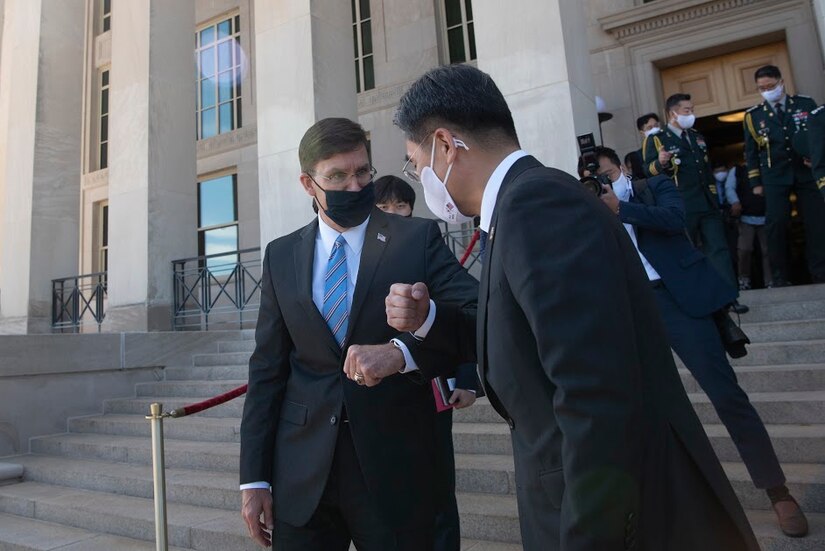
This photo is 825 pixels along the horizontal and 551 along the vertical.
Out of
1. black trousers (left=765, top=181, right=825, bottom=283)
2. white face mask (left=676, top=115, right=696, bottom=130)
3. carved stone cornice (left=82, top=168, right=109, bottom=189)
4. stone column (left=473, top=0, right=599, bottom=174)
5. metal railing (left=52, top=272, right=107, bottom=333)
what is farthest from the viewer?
carved stone cornice (left=82, top=168, right=109, bottom=189)

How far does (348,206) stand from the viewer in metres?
2.53

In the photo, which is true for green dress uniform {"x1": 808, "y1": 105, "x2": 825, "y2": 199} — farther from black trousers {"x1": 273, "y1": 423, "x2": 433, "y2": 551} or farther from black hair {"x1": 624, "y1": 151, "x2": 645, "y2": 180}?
black trousers {"x1": 273, "y1": 423, "x2": 433, "y2": 551}

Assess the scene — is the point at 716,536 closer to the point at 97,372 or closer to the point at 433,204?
the point at 433,204

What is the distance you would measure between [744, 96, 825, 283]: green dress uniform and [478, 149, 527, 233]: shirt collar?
6.23 metres

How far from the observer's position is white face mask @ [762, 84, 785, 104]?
6480 mm

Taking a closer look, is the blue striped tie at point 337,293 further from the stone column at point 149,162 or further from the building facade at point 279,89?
the stone column at point 149,162

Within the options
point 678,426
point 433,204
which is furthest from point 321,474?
point 678,426

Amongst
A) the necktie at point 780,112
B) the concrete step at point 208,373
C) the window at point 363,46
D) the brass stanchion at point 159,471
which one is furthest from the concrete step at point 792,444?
the window at point 363,46

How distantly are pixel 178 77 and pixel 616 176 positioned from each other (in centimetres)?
961

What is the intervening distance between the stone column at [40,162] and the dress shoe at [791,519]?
12607 millimetres

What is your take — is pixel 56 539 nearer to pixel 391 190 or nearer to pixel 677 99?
pixel 391 190

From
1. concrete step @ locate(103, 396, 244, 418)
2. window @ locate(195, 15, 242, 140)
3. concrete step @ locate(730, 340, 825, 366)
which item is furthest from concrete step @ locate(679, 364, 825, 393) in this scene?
window @ locate(195, 15, 242, 140)

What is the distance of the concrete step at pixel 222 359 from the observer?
799 centimetres

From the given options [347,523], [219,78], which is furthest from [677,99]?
[219,78]
